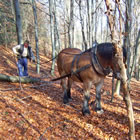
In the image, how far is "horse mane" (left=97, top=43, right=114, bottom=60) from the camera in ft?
9.46

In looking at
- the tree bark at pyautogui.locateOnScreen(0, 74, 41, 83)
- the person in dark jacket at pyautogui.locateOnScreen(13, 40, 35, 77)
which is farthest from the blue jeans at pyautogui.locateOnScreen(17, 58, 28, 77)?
the tree bark at pyautogui.locateOnScreen(0, 74, 41, 83)

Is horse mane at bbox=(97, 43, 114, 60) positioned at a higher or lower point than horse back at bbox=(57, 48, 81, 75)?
higher

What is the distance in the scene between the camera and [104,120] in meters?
3.38

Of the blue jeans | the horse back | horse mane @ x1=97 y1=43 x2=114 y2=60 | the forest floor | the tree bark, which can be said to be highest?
horse mane @ x1=97 y1=43 x2=114 y2=60

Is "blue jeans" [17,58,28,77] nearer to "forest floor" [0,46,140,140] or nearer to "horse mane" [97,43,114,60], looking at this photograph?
"forest floor" [0,46,140,140]

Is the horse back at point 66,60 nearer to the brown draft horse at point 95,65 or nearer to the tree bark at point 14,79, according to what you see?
the brown draft horse at point 95,65

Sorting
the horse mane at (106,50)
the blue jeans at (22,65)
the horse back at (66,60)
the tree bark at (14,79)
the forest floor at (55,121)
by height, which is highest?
the horse mane at (106,50)

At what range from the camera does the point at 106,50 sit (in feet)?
9.72

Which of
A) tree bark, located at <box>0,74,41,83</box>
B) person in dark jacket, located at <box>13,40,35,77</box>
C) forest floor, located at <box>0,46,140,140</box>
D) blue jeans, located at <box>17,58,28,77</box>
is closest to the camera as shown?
forest floor, located at <box>0,46,140,140</box>

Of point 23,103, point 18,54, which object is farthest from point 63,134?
point 18,54

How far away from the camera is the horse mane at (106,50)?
114 inches

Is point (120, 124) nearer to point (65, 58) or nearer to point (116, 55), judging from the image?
point (116, 55)

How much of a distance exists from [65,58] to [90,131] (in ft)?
8.20

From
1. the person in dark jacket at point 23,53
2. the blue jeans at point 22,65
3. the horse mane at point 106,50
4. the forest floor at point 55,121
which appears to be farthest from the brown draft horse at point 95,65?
the blue jeans at point 22,65
